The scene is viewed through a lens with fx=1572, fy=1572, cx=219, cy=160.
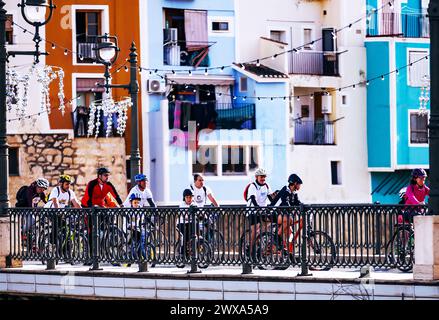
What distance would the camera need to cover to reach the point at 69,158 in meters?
55.4

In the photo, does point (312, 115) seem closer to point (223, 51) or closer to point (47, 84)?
point (223, 51)

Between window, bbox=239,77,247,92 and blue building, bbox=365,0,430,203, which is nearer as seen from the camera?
window, bbox=239,77,247,92

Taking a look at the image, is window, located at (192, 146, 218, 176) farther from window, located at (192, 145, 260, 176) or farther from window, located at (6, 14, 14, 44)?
window, located at (6, 14, 14, 44)

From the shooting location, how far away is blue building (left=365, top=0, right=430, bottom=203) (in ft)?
203

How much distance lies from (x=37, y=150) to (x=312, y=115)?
12417 millimetres

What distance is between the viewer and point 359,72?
62.4 meters

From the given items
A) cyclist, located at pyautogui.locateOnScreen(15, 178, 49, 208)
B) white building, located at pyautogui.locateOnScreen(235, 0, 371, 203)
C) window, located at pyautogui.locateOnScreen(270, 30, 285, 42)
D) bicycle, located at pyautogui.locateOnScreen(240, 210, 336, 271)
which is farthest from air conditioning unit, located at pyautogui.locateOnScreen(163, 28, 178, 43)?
bicycle, located at pyautogui.locateOnScreen(240, 210, 336, 271)

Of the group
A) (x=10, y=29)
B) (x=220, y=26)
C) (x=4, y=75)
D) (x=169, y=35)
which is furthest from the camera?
(x=220, y=26)

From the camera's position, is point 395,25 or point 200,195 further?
point 395,25

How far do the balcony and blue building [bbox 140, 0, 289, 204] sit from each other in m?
0.04

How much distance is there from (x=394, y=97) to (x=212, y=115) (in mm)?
7788

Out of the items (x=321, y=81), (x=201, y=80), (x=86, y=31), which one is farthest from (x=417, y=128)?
(x=86, y=31)

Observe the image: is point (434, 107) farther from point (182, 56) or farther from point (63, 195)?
point (182, 56)

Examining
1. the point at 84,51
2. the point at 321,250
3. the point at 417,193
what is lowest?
the point at 321,250
